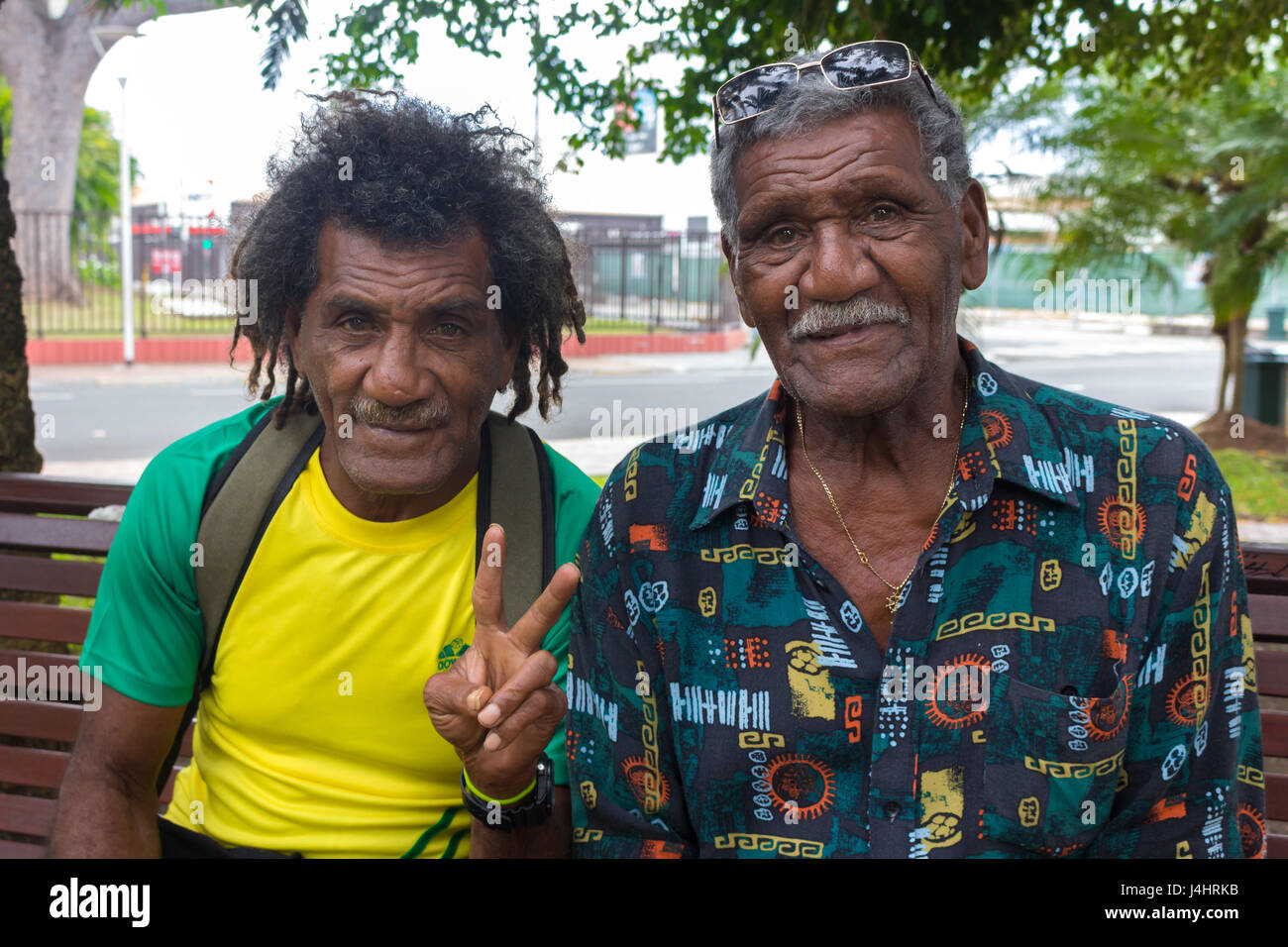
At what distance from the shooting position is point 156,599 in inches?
84.7

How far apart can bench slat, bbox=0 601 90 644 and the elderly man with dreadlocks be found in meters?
0.69

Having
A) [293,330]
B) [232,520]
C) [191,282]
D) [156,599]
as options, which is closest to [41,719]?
[156,599]

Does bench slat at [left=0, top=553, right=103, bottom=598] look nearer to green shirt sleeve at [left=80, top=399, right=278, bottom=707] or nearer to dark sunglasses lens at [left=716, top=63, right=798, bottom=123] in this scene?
green shirt sleeve at [left=80, top=399, right=278, bottom=707]

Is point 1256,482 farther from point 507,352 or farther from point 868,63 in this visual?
point 868,63

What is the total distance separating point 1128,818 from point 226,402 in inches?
537

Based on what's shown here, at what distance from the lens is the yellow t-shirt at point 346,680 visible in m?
2.13

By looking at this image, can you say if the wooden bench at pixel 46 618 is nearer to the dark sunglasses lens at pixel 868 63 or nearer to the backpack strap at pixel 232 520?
the backpack strap at pixel 232 520

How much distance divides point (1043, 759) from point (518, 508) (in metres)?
0.98

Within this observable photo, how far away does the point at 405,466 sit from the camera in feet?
6.87

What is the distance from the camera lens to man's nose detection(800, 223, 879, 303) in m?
1.84

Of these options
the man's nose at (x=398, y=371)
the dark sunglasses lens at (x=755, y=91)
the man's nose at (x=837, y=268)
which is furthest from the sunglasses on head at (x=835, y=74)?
the man's nose at (x=398, y=371)

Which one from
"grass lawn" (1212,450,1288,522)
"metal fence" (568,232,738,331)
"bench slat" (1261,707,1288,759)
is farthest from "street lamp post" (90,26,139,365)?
"bench slat" (1261,707,1288,759)
